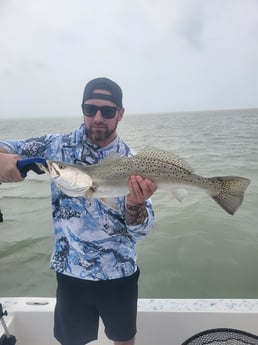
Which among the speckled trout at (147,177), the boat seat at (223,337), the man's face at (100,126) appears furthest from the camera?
the man's face at (100,126)

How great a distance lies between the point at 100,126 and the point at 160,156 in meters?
0.52

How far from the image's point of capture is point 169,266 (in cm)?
739

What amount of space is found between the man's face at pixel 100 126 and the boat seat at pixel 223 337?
64.1 inches

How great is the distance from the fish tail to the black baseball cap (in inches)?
40.8

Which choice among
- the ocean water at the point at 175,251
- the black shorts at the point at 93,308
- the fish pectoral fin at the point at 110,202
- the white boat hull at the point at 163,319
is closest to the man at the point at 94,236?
the black shorts at the point at 93,308

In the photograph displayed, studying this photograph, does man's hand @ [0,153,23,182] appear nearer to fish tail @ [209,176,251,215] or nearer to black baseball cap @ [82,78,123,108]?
black baseball cap @ [82,78,123,108]

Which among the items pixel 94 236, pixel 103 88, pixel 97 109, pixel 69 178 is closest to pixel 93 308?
pixel 94 236

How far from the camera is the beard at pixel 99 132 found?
278cm

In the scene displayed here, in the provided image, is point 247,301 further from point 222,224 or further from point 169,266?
point 222,224

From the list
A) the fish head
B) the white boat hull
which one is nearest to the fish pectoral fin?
the fish head

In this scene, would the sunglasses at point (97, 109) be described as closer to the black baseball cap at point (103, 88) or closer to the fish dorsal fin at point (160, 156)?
the black baseball cap at point (103, 88)

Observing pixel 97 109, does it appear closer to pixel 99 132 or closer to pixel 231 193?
pixel 99 132

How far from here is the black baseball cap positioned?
2.84m

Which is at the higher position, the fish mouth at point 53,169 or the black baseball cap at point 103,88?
the black baseball cap at point 103,88
